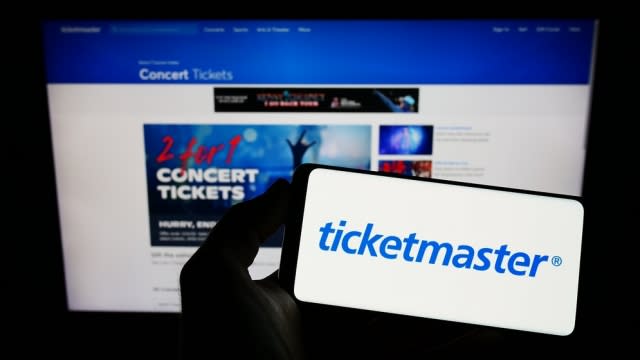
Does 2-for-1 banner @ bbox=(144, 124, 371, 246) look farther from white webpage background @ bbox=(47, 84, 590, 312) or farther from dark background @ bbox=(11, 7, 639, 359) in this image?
dark background @ bbox=(11, 7, 639, 359)

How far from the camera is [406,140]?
56 centimetres

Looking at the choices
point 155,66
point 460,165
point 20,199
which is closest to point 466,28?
point 460,165

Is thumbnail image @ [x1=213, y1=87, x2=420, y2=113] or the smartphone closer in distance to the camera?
the smartphone

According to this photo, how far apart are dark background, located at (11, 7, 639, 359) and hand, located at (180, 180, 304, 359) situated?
0.29 m

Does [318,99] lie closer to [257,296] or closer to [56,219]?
[257,296]

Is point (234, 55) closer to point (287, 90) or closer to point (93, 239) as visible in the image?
point (287, 90)

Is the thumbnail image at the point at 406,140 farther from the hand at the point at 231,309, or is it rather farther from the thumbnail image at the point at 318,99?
the hand at the point at 231,309

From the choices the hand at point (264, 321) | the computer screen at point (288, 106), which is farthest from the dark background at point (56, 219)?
the hand at point (264, 321)

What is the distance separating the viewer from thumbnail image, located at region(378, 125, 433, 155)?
55 cm

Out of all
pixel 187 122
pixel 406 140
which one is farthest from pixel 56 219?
pixel 406 140

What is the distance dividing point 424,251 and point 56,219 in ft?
1.68

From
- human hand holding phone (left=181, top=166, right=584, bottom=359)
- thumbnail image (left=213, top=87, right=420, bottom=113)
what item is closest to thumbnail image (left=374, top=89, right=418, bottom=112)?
thumbnail image (left=213, top=87, right=420, bottom=113)

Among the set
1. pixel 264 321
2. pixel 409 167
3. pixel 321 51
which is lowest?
pixel 264 321

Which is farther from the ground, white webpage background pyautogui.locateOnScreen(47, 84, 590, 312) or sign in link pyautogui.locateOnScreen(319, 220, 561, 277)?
white webpage background pyautogui.locateOnScreen(47, 84, 590, 312)
